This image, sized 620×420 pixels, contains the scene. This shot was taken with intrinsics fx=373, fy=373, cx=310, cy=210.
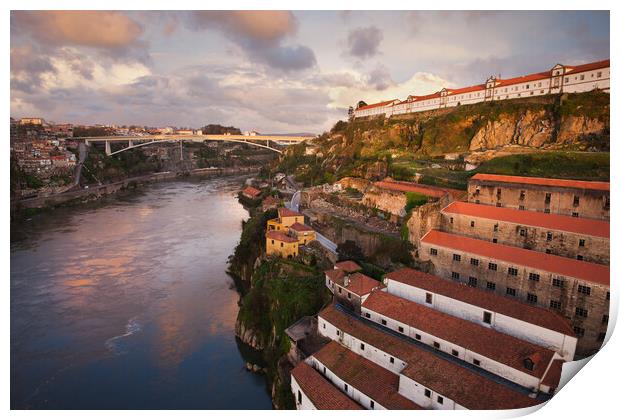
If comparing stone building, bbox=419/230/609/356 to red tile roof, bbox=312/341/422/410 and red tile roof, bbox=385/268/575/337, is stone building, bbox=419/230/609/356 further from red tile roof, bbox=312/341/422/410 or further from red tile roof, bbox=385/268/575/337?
red tile roof, bbox=312/341/422/410

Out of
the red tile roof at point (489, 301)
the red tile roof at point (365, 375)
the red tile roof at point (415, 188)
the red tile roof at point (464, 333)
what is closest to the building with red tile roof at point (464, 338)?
the red tile roof at point (464, 333)

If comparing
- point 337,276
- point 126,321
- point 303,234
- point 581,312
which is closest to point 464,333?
point 581,312

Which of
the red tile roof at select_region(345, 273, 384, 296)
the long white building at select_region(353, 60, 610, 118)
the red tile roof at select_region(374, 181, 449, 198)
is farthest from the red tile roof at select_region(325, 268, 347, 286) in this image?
the long white building at select_region(353, 60, 610, 118)

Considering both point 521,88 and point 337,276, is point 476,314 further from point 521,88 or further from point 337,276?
point 521,88

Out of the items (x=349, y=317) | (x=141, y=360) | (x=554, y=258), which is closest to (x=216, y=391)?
(x=141, y=360)

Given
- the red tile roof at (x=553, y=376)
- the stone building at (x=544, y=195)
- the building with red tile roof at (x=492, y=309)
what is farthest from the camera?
the stone building at (x=544, y=195)

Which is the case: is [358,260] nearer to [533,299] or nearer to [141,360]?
[533,299]

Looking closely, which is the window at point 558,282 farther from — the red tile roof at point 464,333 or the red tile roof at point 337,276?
the red tile roof at point 337,276

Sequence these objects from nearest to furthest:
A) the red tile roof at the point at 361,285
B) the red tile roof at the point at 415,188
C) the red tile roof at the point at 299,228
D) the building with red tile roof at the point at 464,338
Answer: the building with red tile roof at the point at 464,338, the red tile roof at the point at 361,285, the red tile roof at the point at 415,188, the red tile roof at the point at 299,228
